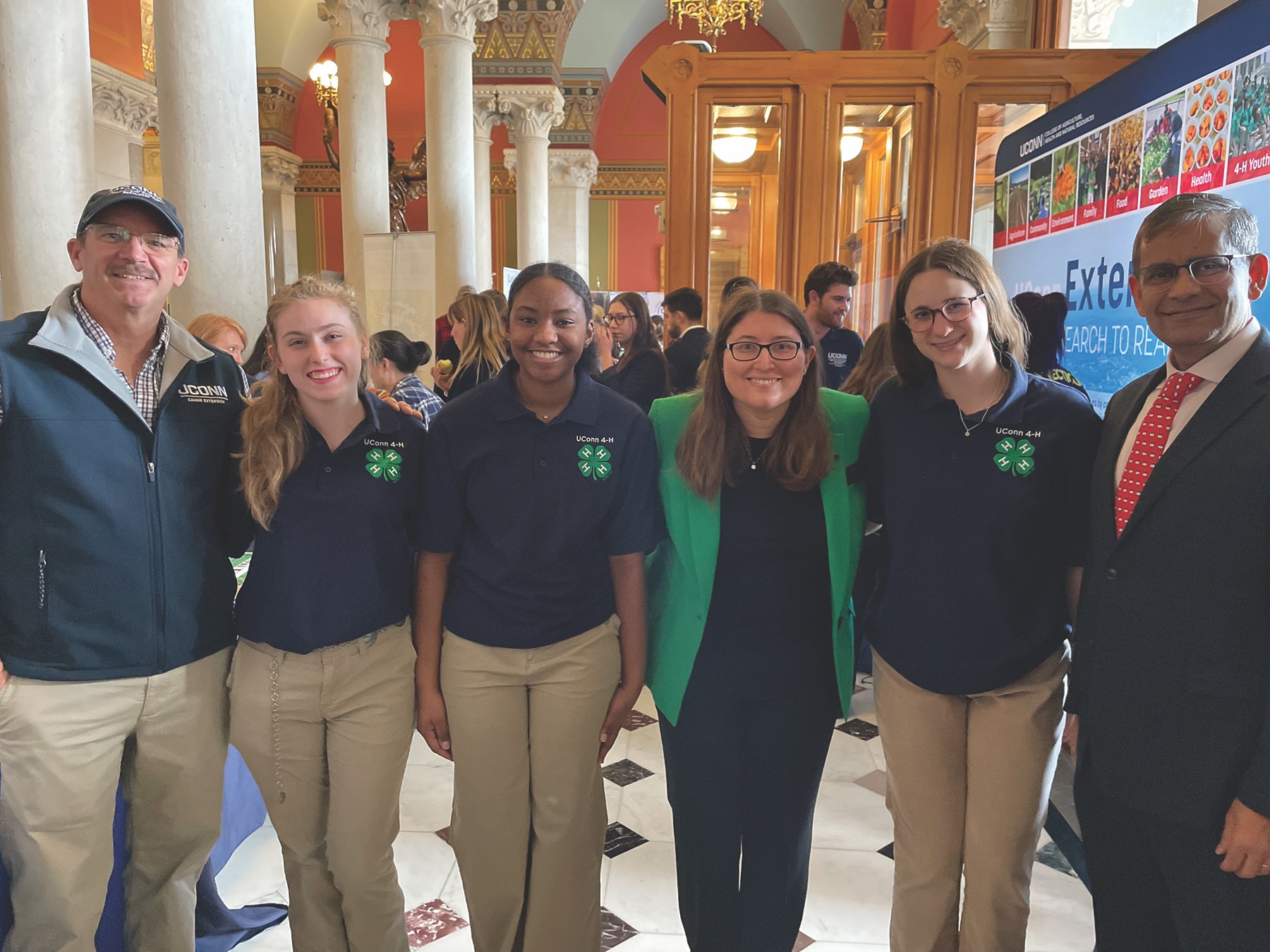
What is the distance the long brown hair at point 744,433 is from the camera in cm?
177

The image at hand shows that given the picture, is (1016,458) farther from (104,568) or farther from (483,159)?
(483,159)

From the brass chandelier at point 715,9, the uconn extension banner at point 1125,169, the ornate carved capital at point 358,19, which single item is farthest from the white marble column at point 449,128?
the uconn extension banner at point 1125,169

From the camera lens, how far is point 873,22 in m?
10.8

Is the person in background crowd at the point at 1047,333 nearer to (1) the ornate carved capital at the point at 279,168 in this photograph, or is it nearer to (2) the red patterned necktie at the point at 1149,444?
(2) the red patterned necktie at the point at 1149,444

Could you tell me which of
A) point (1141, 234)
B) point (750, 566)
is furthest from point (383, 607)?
point (1141, 234)

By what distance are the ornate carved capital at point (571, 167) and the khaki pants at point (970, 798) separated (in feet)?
52.2

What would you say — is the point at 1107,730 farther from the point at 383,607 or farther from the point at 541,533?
the point at 383,607

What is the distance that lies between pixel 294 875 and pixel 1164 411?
74.8 inches

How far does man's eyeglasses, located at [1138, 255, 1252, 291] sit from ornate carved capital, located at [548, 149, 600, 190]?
52.3ft

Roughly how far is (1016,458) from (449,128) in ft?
26.9

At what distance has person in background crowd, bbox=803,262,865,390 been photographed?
4.10 metres

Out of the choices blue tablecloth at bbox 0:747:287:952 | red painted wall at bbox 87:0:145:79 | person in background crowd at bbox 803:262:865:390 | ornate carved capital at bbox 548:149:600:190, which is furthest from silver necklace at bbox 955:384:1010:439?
ornate carved capital at bbox 548:149:600:190

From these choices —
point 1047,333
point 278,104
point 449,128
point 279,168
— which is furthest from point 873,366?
point 279,168

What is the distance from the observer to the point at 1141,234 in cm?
152
